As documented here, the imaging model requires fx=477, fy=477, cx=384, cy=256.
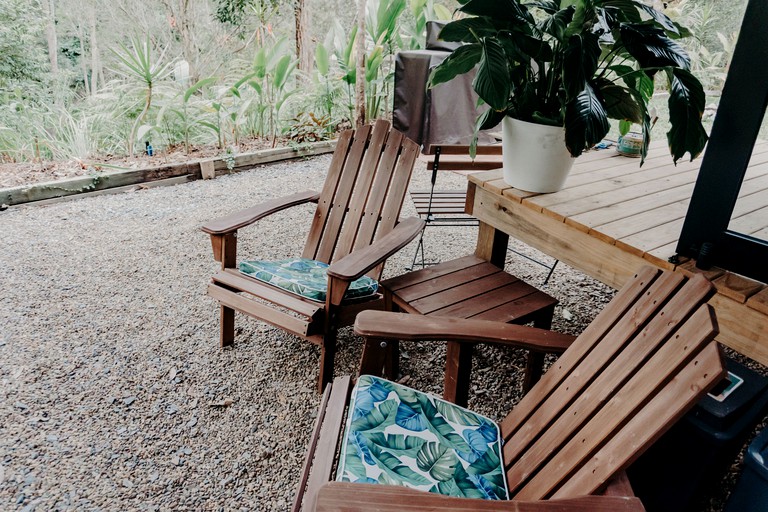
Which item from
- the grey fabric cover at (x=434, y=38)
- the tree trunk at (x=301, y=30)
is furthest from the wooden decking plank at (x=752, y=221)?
the tree trunk at (x=301, y=30)

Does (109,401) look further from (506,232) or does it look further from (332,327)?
(506,232)

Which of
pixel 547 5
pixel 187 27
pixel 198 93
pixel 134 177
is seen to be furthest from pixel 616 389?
pixel 187 27

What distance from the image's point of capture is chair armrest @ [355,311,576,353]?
137 centimetres

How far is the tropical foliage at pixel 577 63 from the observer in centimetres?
152

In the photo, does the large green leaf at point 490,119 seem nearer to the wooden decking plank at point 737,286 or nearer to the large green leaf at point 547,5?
the large green leaf at point 547,5

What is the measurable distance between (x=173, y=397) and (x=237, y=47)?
8041 mm

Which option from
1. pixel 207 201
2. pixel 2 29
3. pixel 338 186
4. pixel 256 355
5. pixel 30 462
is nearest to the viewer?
pixel 30 462

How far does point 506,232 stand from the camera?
2092 millimetres

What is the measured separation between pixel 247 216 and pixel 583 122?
4.78ft

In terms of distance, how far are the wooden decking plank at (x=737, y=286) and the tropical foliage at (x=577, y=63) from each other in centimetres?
38

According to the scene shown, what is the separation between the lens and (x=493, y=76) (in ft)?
5.44

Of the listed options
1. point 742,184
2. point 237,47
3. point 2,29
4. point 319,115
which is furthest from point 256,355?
point 237,47

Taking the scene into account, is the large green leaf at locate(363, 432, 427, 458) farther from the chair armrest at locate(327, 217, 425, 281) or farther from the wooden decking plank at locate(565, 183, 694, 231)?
the wooden decking plank at locate(565, 183, 694, 231)

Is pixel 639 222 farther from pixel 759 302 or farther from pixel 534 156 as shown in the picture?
pixel 759 302
